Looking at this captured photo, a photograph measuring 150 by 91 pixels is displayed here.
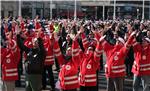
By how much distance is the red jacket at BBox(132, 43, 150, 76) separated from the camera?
1141 centimetres

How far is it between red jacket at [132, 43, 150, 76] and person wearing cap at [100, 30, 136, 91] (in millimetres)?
691

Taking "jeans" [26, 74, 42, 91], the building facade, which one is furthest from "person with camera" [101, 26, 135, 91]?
the building facade

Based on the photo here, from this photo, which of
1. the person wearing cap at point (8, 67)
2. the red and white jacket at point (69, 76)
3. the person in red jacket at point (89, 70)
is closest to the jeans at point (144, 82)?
the person in red jacket at point (89, 70)

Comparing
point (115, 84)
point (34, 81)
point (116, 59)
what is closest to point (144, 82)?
point (115, 84)

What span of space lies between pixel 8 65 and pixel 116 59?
248cm

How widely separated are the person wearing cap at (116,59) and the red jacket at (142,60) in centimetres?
69

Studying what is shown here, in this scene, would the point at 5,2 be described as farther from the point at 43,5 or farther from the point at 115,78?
the point at 115,78

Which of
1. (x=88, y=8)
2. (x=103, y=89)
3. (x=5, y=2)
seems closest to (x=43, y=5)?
(x=5, y=2)

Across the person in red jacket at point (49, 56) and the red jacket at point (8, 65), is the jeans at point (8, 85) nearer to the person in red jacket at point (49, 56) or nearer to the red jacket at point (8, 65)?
the red jacket at point (8, 65)

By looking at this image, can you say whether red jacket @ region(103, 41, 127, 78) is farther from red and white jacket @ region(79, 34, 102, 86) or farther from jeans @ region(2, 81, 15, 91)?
jeans @ region(2, 81, 15, 91)

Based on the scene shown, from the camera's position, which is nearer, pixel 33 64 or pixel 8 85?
pixel 33 64

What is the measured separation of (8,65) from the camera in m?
10.2

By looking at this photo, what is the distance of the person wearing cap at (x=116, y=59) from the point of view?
10.7 meters

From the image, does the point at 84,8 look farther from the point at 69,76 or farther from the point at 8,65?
the point at 69,76
